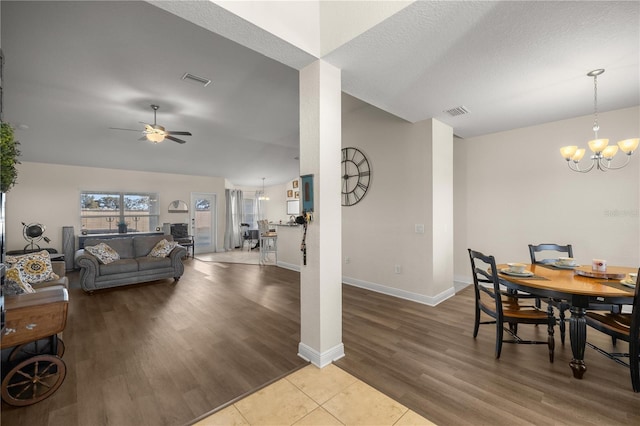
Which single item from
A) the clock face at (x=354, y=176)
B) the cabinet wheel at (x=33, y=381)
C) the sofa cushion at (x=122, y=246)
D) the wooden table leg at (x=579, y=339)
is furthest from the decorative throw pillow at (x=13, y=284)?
the wooden table leg at (x=579, y=339)

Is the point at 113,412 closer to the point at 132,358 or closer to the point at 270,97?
the point at 132,358

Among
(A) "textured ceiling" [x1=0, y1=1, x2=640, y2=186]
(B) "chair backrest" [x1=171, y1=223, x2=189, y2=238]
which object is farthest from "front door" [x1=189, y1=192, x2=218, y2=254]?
(A) "textured ceiling" [x1=0, y1=1, x2=640, y2=186]

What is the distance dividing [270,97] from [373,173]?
2049 millimetres

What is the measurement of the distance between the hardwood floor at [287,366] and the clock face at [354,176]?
182 centimetres

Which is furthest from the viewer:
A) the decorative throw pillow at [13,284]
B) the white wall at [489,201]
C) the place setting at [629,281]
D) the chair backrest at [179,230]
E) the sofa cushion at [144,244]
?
the chair backrest at [179,230]

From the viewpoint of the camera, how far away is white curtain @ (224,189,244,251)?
936cm

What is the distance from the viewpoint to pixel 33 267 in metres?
3.32

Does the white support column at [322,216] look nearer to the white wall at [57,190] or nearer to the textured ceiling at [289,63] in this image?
the textured ceiling at [289,63]

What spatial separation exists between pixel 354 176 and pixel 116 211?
6.78 m

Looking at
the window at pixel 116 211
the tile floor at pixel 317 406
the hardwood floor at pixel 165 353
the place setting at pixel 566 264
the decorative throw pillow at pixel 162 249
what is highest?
the window at pixel 116 211

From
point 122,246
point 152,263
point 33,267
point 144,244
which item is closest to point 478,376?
point 33,267

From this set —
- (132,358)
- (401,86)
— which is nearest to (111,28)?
(401,86)

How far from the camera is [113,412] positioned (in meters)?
1.74

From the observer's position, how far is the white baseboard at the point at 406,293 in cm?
369
